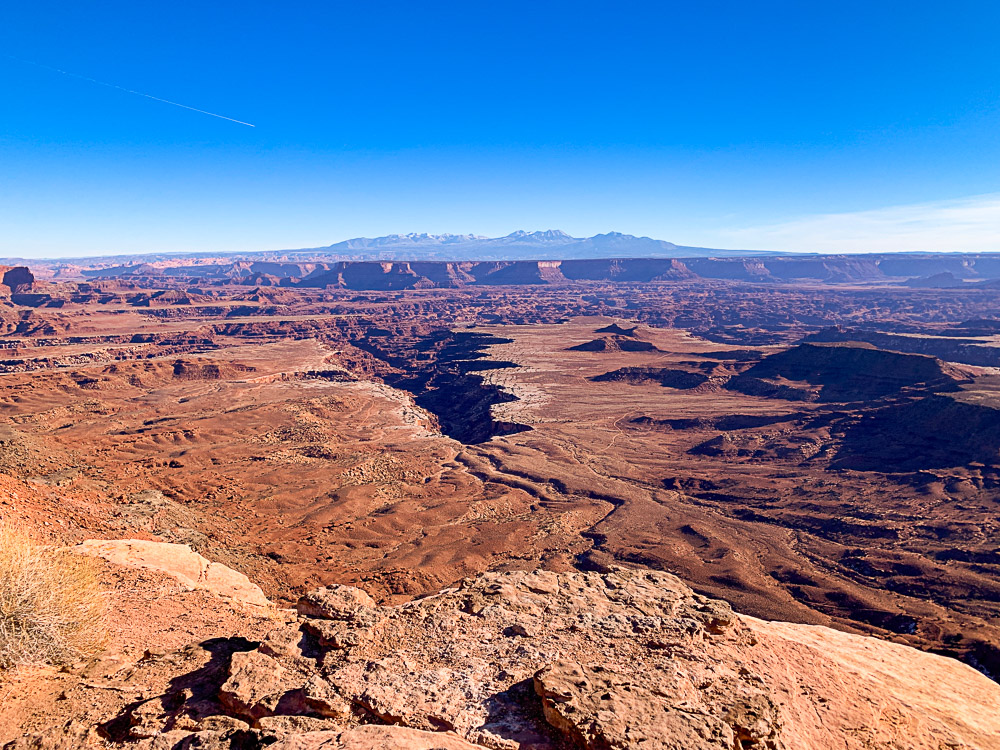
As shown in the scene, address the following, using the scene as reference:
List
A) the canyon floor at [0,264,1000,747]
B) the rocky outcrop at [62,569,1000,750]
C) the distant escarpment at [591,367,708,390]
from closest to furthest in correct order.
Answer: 1. the rocky outcrop at [62,569,1000,750]
2. the canyon floor at [0,264,1000,747]
3. the distant escarpment at [591,367,708,390]

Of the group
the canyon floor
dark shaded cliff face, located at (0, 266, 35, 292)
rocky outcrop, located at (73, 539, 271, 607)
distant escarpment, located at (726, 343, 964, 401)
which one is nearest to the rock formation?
the canyon floor

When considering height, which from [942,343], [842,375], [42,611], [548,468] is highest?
[42,611]

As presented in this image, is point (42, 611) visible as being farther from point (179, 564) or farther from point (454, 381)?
point (454, 381)

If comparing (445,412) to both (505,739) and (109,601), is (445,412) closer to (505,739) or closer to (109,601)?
(109,601)

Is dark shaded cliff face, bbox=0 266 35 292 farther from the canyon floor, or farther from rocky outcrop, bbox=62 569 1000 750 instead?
rocky outcrop, bbox=62 569 1000 750

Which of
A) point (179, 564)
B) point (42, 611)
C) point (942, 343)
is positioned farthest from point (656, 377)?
point (42, 611)

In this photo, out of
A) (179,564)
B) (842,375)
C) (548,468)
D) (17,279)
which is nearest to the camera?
(179,564)
